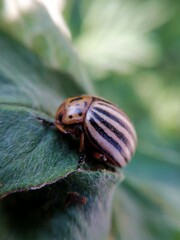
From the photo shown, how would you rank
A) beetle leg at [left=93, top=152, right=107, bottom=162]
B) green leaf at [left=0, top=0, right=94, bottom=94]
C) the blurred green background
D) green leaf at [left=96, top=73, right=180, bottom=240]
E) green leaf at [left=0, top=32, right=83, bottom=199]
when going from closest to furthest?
green leaf at [left=0, top=32, right=83, bottom=199] < beetle leg at [left=93, top=152, right=107, bottom=162] < green leaf at [left=0, top=0, right=94, bottom=94] < green leaf at [left=96, top=73, right=180, bottom=240] < the blurred green background

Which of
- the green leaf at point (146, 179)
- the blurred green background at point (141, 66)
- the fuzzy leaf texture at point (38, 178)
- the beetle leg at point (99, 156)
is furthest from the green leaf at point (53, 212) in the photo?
the blurred green background at point (141, 66)

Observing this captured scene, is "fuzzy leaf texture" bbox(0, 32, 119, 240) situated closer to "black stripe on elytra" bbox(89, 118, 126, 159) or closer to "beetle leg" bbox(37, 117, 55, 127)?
"beetle leg" bbox(37, 117, 55, 127)

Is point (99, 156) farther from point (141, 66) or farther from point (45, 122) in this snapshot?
point (141, 66)

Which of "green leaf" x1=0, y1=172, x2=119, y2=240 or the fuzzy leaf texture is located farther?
"green leaf" x1=0, y1=172, x2=119, y2=240

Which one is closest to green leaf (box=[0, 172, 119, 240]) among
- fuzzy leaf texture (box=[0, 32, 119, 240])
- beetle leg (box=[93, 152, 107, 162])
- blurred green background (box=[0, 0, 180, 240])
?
fuzzy leaf texture (box=[0, 32, 119, 240])

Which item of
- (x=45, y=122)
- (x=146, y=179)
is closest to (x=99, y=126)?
(x=45, y=122)

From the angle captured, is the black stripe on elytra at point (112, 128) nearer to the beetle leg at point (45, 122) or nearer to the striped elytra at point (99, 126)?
the striped elytra at point (99, 126)
